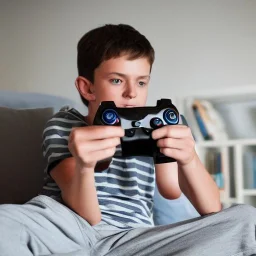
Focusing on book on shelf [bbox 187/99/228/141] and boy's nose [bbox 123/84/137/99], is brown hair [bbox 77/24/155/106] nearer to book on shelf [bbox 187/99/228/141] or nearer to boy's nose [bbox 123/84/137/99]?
boy's nose [bbox 123/84/137/99]

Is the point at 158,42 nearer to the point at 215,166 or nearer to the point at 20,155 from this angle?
the point at 215,166

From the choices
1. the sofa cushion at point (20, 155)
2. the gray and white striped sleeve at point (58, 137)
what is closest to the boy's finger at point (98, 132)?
the gray and white striped sleeve at point (58, 137)

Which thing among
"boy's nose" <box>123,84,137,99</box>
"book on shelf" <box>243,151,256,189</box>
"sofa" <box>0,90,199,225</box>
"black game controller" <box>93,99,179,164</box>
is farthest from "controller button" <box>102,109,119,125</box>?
"book on shelf" <box>243,151,256,189</box>

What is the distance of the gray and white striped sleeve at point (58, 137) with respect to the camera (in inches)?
40.9

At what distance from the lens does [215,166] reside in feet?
6.87

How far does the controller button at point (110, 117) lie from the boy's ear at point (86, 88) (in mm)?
254

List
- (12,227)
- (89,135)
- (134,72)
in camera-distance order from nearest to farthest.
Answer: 1. (12,227)
2. (89,135)
3. (134,72)

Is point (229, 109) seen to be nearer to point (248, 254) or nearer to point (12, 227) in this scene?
point (248, 254)

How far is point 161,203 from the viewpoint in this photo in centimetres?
132

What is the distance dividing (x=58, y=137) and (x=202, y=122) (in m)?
1.12

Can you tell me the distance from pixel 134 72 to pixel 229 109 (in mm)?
1316

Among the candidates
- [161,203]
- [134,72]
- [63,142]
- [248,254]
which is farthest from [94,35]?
[248,254]

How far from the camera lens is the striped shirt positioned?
104 cm

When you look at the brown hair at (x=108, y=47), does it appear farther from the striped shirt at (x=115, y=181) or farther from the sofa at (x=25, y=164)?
the sofa at (x=25, y=164)
